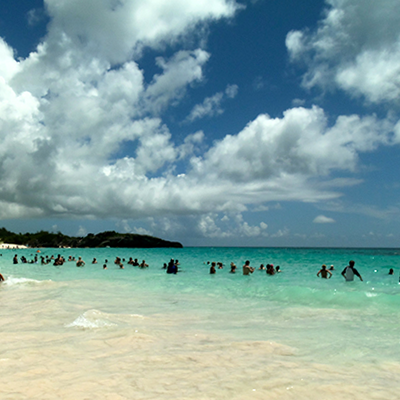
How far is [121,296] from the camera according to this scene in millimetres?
15172

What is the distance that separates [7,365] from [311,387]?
525cm

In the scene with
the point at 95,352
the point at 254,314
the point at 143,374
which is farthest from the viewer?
the point at 254,314

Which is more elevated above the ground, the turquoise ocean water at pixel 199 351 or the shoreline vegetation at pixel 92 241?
the turquoise ocean water at pixel 199 351

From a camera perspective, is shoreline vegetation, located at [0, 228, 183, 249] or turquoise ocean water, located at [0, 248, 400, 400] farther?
shoreline vegetation, located at [0, 228, 183, 249]

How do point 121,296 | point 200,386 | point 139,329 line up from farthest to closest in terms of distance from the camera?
point 121,296 < point 139,329 < point 200,386

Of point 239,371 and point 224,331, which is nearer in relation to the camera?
point 239,371

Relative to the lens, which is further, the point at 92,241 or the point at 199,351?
the point at 92,241

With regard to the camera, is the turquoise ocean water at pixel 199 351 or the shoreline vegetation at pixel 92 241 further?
the shoreline vegetation at pixel 92 241

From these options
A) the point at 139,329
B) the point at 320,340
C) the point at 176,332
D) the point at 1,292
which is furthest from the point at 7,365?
the point at 1,292

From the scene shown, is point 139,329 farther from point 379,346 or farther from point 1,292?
point 1,292

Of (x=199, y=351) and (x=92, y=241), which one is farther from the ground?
(x=199, y=351)

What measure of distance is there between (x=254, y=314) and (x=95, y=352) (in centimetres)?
651

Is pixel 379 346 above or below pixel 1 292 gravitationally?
above

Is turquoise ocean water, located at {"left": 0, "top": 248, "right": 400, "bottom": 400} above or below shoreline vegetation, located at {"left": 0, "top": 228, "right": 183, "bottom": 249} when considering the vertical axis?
above
